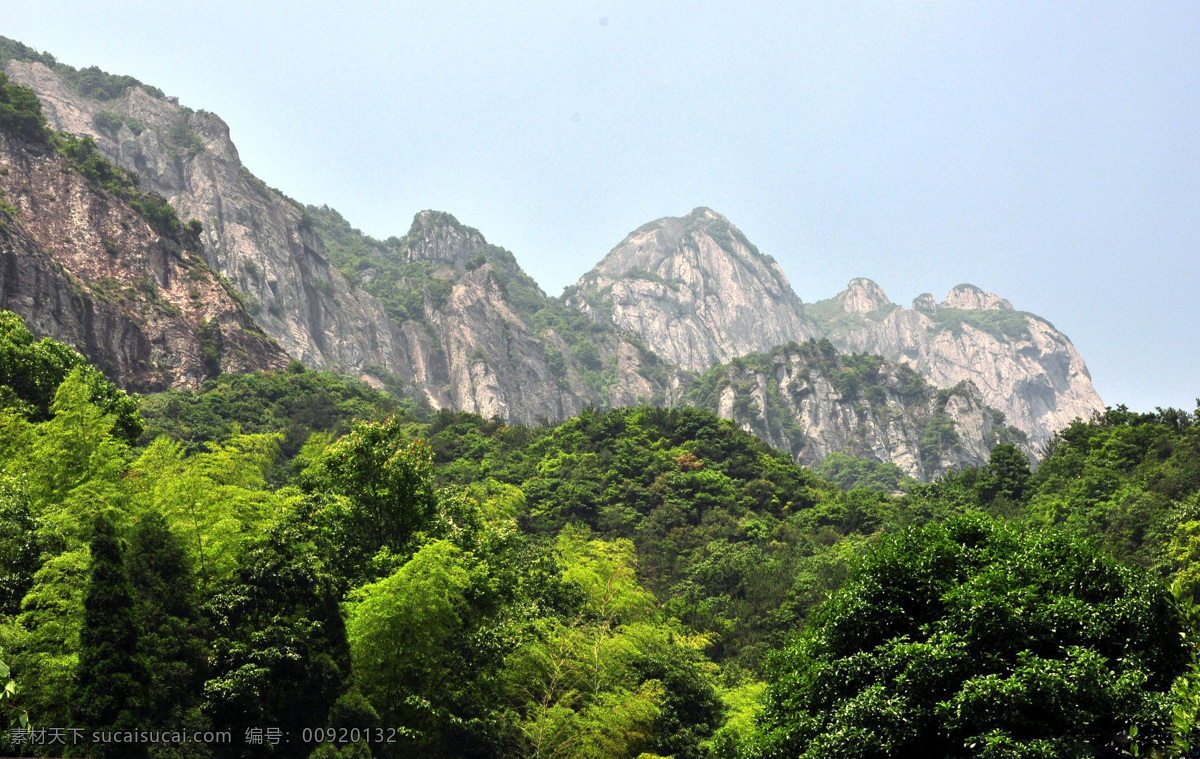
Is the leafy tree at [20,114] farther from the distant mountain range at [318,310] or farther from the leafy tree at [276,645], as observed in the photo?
the leafy tree at [276,645]

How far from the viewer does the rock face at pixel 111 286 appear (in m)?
43.6

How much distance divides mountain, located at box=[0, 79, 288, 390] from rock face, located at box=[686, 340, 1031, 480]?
77.9 meters

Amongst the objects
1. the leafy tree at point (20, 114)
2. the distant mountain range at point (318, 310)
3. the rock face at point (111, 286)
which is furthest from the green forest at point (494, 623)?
the leafy tree at point (20, 114)

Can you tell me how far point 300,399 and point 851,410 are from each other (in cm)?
9542

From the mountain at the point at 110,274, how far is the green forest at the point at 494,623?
18.0 metres

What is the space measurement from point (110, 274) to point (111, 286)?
5.55 feet

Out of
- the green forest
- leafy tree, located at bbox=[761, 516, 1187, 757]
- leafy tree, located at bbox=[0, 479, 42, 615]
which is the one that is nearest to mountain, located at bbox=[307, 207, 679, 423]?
the green forest

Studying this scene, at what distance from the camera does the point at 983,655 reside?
10.6 meters

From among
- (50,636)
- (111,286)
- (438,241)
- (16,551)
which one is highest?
(438,241)

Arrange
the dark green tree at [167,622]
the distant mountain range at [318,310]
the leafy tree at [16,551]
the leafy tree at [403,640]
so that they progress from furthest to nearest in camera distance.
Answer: the distant mountain range at [318,310] → the leafy tree at [403,640] → the leafy tree at [16,551] → the dark green tree at [167,622]

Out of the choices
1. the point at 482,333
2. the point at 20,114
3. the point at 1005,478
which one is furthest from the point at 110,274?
the point at 482,333

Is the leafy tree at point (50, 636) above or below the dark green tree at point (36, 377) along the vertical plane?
below

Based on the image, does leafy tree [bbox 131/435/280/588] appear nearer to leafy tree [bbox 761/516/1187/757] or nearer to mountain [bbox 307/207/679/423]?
leafy tree [bbox 761/516/1187/757]

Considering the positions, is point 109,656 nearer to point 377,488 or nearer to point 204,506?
point 204,506
